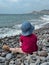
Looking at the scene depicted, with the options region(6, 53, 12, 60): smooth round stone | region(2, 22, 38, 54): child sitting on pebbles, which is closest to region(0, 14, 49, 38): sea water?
region(6, 53, 12, 60): smooth round stone

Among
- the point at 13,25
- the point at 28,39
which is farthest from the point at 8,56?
the point at 13,25

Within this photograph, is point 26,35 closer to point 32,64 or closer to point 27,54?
point 27,54

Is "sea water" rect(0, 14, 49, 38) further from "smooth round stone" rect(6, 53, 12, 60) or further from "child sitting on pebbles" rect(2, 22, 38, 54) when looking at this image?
"child sitting on pebbles" rect(2, 22, 38, 54)

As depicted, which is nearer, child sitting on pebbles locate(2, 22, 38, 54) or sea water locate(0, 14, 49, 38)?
child sitting on pebbles locate(2, 22, 38, 54)

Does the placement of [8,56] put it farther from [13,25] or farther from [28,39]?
[13,25]

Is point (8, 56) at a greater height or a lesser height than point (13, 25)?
greater

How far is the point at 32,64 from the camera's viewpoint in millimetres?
6102

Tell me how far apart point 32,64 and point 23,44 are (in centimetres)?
122

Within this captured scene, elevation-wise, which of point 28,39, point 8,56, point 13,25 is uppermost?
point 28,39

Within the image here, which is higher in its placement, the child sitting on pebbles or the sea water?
the child sitting on pebbles

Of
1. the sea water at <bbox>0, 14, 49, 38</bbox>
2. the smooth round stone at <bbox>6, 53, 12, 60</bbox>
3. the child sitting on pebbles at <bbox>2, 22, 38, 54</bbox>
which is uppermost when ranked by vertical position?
the child sitting on pebbles at <bbox>2, 22, 38, 54</bbox>

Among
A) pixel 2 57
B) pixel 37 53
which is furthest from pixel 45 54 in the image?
pixel 2 57

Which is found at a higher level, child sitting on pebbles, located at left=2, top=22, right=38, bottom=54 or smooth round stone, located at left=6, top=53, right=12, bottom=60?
child sitting on pebbles, located at left=2, top=22, right=38, bottom=54

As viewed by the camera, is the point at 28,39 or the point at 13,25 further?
the point at 13,25
